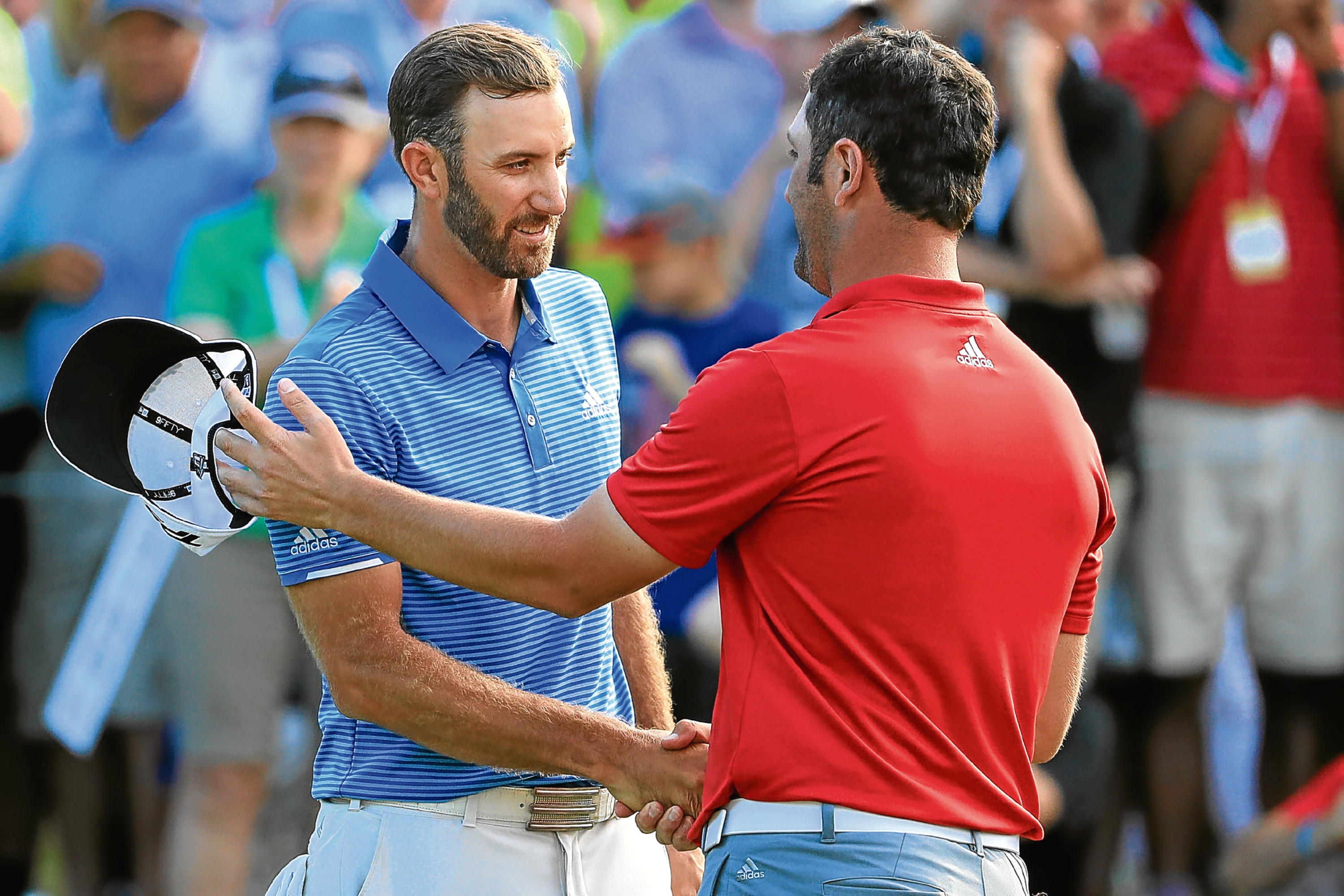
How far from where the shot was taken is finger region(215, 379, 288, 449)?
2.42 metres

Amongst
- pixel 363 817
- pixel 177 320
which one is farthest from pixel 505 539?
pixel 177 320

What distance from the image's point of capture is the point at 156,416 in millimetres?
2576

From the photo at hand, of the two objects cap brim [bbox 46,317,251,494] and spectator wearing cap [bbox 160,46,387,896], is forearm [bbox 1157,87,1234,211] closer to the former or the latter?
spectator wearing cap [bbox 160,46,387,896]

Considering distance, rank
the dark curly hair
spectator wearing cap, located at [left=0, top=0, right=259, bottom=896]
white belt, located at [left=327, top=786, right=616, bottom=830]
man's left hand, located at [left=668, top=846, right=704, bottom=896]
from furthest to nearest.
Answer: spectator wearing cap, located at [left=0, top=0, right=259, bottom=896]
man's left hand, located at [left=668, top=846, right=704, bottom=896]
white belt, located at [left=327, top=786, right=616, bottom=830]
the dark curly hair

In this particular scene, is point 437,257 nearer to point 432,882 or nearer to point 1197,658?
point 432,882

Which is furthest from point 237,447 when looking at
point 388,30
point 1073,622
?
point 388,30

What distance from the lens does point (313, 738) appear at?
5.10 metres

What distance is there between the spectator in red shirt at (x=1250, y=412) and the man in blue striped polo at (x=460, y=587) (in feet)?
9.49

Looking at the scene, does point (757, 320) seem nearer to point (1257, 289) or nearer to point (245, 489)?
point (1257, 289)

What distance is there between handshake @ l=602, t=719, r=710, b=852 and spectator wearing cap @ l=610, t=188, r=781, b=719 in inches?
85.4

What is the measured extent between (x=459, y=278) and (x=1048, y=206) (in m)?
2.75

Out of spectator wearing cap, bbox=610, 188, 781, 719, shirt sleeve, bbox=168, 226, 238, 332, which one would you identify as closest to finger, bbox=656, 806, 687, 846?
spectator wearing cap, bbox=610, 188, 781, 719

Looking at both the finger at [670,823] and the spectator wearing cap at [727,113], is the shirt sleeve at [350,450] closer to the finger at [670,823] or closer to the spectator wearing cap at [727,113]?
the finger at [670,823]

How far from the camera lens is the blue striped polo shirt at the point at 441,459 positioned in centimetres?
261
